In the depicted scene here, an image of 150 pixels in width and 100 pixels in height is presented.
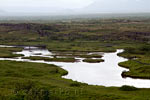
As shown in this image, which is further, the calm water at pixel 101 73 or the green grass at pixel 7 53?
the green grass at pixel 7 53

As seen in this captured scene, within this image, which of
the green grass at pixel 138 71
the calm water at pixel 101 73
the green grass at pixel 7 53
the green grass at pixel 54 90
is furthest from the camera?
the green grass at pixel 7 53

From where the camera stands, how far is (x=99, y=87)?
2211 inches

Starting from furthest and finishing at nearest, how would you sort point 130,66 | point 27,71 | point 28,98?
point 130,66 → point 27,71 → point 28,98

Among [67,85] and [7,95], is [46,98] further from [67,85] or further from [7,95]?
[67,85]

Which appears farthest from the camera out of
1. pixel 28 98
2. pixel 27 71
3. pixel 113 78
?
pixel 27 71

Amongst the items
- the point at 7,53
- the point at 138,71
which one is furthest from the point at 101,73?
the point at 7,53

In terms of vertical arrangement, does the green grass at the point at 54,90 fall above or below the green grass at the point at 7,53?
below

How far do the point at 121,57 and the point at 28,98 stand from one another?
2369 inches

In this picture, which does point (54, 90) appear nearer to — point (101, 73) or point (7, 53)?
point (101, 73)

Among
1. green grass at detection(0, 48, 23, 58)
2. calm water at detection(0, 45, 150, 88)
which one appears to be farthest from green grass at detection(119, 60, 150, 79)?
green grass at detection(0, 48, 23, 58)

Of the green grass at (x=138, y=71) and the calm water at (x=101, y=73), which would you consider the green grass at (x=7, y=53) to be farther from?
the green grass at (x=138, y=71)

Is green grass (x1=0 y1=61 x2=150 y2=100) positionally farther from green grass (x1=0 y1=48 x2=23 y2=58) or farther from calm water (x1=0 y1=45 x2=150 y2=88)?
green grass (x1=0 y1=48 x2=23 y2=58)

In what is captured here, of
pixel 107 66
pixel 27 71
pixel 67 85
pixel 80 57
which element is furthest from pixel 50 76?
pixel 80 57

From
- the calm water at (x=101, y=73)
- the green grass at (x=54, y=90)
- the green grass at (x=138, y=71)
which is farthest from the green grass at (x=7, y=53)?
the green grass at (x=138, y=71)
